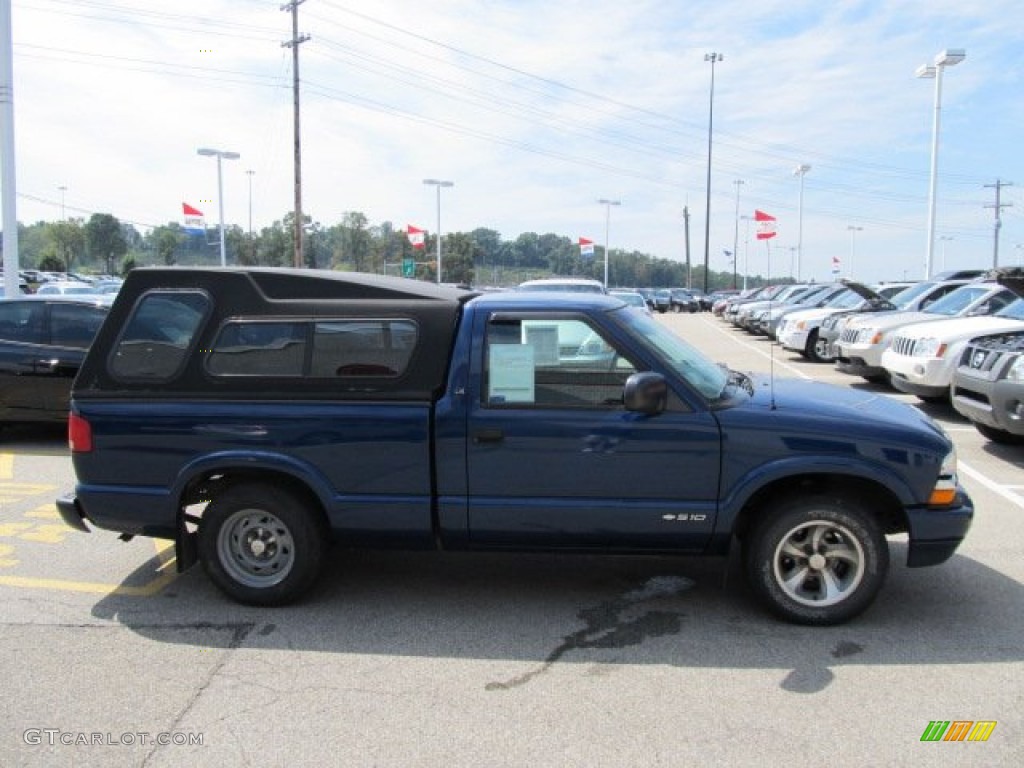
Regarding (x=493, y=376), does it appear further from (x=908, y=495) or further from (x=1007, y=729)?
(x=1007, y=729)

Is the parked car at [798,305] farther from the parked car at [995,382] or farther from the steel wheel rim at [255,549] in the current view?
the steel wheel rim at [255,549]

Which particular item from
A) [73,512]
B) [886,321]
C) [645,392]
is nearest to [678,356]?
[645,392]

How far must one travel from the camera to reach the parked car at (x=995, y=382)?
7.39 meters

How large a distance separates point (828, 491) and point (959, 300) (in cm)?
1081

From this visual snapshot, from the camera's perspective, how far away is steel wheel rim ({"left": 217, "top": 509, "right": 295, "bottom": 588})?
4512mm

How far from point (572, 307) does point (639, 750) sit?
2.21m

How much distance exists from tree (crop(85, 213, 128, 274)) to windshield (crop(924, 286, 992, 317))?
10149 centimetres

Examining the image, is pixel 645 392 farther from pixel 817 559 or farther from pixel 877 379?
pixel 877 379

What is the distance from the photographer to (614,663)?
12.7 ft

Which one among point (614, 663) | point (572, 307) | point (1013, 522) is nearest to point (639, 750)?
point (614, 663)

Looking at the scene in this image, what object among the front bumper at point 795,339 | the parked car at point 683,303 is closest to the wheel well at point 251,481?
the front bumper at point 795,339

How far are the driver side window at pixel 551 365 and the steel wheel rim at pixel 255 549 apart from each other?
141 centimetres

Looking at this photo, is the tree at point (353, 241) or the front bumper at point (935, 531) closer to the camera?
the front bumper at point (935, 531)

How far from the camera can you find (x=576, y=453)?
421 centimetres
